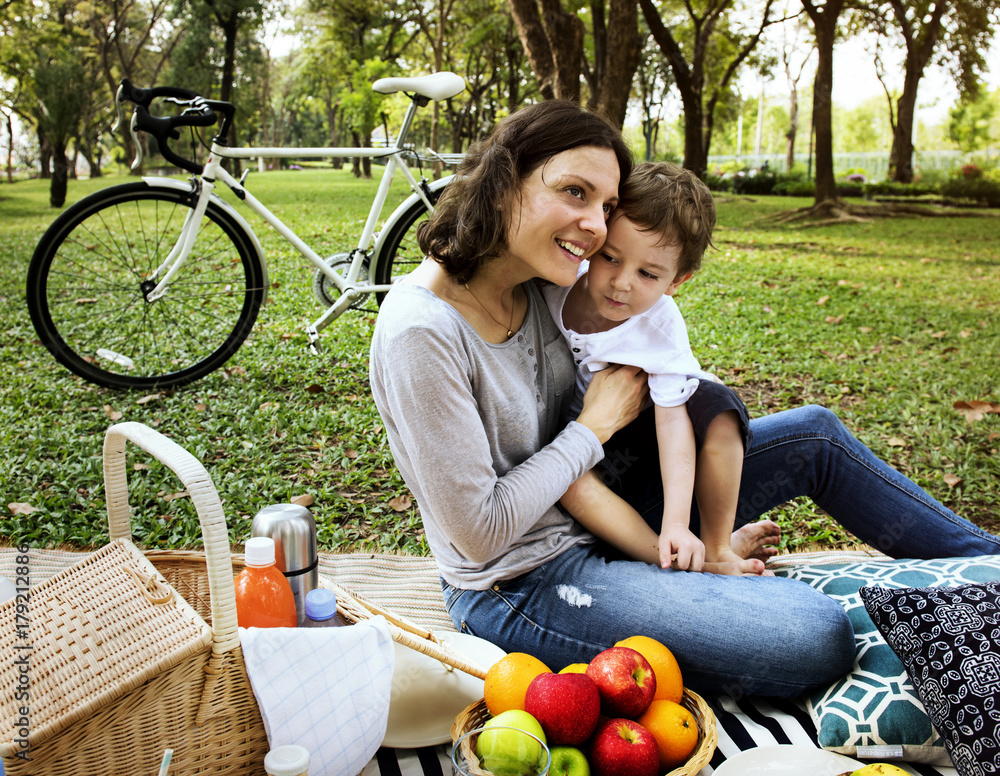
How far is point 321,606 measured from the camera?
1614 millimetres

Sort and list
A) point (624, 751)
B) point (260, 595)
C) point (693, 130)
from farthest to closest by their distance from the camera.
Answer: point (693, 130), point (260, 595), point (624, 751)

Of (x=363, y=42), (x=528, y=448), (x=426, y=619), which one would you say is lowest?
(x=426, y=619)

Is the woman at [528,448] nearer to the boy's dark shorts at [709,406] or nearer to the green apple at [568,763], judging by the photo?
the boy's dark shorts at [709,406]

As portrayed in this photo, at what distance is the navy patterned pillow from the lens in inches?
59.3

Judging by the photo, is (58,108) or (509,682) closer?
(509,682)

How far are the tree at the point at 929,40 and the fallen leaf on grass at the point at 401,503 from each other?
18341mm

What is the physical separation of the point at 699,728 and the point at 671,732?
12 cm

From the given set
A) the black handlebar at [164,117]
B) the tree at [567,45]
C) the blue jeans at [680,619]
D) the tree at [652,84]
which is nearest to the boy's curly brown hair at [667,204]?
the blue jeans at [680,619]

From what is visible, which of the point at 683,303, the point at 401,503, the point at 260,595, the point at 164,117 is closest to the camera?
the point at 260,595

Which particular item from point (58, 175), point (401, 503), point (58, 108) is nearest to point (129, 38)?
point (58, 108)

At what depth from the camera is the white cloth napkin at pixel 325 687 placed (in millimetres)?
1409

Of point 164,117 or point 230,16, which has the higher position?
point 230,16

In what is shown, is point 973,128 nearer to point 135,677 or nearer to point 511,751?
point 511,751

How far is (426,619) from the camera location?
7.73 feet
